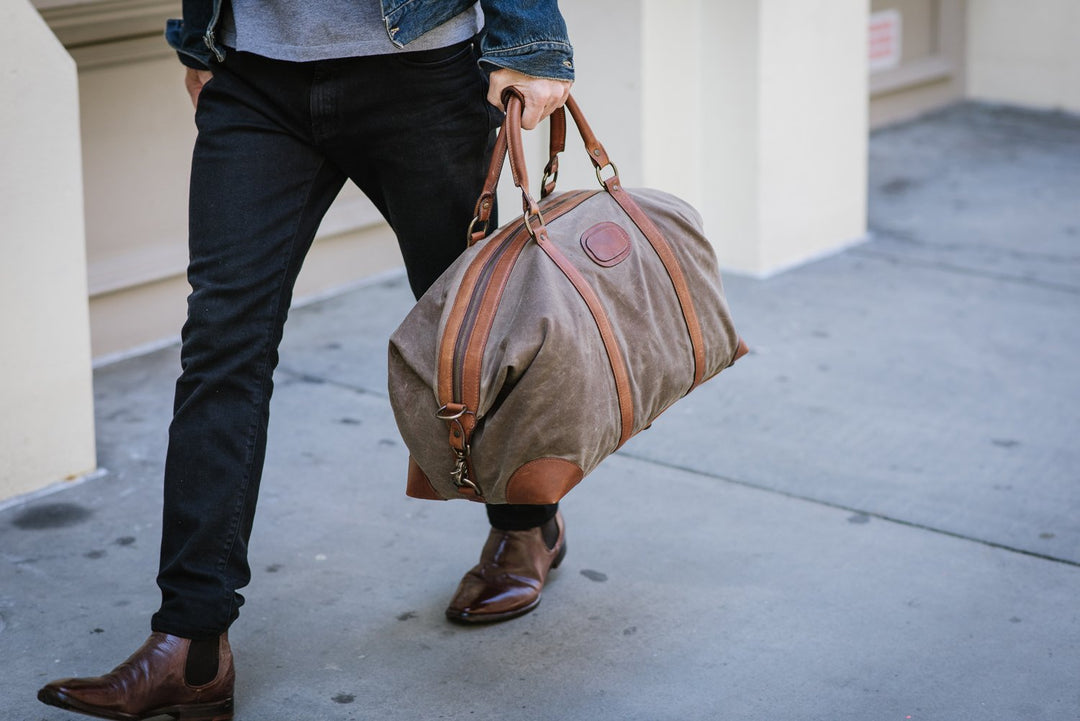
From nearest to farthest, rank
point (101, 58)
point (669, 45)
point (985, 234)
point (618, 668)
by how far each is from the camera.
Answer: point (618, 668)
point (101, 58)
point (669, 45)
point (985, 234)

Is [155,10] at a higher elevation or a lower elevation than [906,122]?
higher

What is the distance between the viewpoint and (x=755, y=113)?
495 centimetres

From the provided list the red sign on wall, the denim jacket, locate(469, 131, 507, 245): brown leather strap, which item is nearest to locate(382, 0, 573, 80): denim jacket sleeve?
the denim jacket

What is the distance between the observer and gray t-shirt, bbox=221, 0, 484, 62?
2.24 m

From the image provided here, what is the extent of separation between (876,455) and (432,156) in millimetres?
1745

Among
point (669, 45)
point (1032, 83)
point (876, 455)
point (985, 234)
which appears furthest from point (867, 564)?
point (1032, 83)

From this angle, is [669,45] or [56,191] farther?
[669,45]

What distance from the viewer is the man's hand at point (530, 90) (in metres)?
2.27

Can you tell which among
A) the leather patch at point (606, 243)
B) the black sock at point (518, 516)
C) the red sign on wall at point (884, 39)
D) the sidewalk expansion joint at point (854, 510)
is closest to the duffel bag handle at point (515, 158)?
the leather patch at point (606, 243)

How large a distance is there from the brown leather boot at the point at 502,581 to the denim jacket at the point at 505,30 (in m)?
0.99

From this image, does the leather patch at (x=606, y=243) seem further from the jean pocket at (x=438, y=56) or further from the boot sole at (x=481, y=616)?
the boot sole at (x=481, y=616)

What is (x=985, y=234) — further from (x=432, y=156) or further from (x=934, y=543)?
(x=432, y=156)

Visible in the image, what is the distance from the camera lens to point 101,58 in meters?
4.12

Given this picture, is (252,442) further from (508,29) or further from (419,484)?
(508,29)
